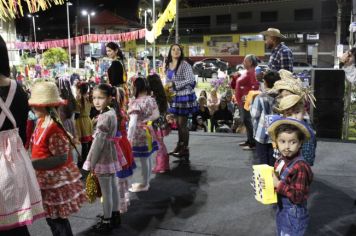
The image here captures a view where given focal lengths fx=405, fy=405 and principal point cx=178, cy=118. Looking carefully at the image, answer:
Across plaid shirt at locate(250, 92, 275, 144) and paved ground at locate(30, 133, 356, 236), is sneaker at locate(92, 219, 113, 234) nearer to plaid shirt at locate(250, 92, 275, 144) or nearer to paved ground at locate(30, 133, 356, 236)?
paved ground at locate(30, 133, 356, 236)

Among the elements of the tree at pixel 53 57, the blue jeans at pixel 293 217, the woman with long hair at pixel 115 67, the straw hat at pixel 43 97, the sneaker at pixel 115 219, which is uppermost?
the tree at pixel 53 57

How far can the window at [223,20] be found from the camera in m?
33.3

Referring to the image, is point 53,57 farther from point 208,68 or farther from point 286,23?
point 286,23

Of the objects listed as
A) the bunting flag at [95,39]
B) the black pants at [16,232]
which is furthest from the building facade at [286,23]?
the black pants at [16,232]

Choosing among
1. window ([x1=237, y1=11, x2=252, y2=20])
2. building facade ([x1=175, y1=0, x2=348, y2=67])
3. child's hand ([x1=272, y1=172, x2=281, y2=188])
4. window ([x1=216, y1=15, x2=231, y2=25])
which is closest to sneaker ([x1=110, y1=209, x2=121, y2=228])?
child's hand ([x1=272, y1=172, x2=281, y2=188])

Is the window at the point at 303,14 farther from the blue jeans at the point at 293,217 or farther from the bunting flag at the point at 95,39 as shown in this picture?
the blue jeans at the point at 293,217

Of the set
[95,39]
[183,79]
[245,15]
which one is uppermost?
[245,15]

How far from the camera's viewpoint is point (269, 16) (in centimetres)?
3147

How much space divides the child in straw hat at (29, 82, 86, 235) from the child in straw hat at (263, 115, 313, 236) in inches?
53.6

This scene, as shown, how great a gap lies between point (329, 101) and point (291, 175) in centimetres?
438

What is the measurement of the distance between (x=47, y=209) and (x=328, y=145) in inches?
181

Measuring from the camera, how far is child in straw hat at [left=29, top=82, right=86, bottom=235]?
106 inches

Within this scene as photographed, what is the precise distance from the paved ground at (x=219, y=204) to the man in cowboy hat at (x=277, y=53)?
133 centimetres

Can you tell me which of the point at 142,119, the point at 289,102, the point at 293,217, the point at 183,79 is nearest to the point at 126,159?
the point at 142,119
